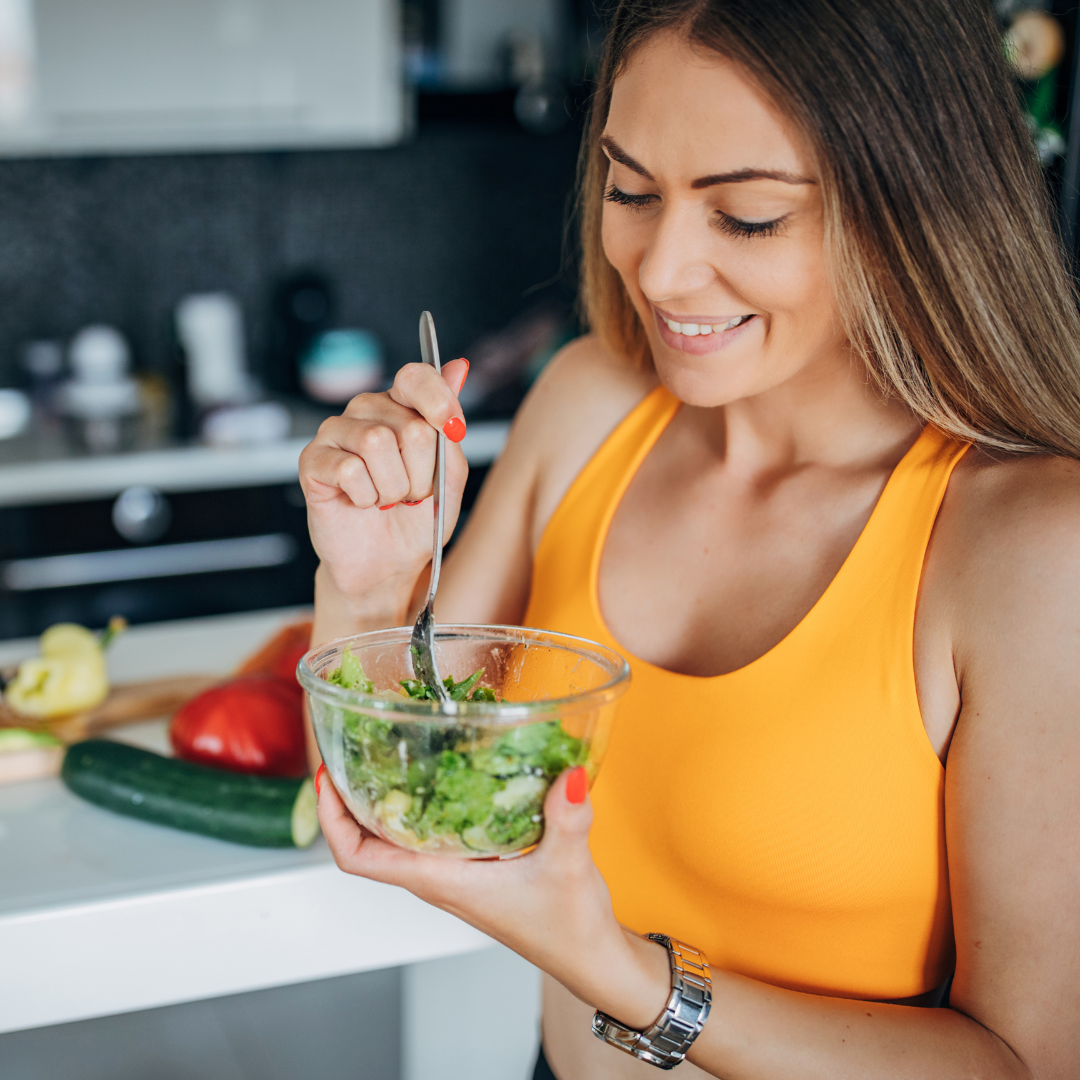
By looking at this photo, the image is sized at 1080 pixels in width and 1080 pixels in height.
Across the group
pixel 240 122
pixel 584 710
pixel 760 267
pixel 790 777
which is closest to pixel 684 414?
pixel 760 267

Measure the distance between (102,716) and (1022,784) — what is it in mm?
972

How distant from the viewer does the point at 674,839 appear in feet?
2.98

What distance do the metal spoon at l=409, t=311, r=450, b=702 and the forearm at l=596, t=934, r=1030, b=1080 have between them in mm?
230

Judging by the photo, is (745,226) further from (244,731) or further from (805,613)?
(244,731)

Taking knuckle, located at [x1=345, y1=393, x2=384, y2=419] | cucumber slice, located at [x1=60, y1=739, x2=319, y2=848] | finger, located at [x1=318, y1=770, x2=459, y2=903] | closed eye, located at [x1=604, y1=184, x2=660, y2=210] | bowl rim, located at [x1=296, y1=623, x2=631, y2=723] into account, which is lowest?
cucumber slice, located at [x1=60, y1=739, x2=319, y2=848]

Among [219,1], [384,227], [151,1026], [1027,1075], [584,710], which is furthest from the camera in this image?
[384,227]

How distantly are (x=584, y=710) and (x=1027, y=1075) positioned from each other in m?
0.43

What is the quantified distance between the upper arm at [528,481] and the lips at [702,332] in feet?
0.84

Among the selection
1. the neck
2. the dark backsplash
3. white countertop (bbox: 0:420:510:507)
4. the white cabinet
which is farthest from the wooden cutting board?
the dark backsplash

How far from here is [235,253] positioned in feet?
10.1

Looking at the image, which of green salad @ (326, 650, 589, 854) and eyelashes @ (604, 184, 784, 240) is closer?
green salad @ (326, 650, 589, 854)

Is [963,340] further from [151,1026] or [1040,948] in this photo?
[151,1026]

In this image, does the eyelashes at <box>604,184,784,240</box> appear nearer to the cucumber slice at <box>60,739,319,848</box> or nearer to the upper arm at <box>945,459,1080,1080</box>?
the upper arm at <box>945,459,1080,1080</box>

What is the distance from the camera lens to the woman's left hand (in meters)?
0.69
